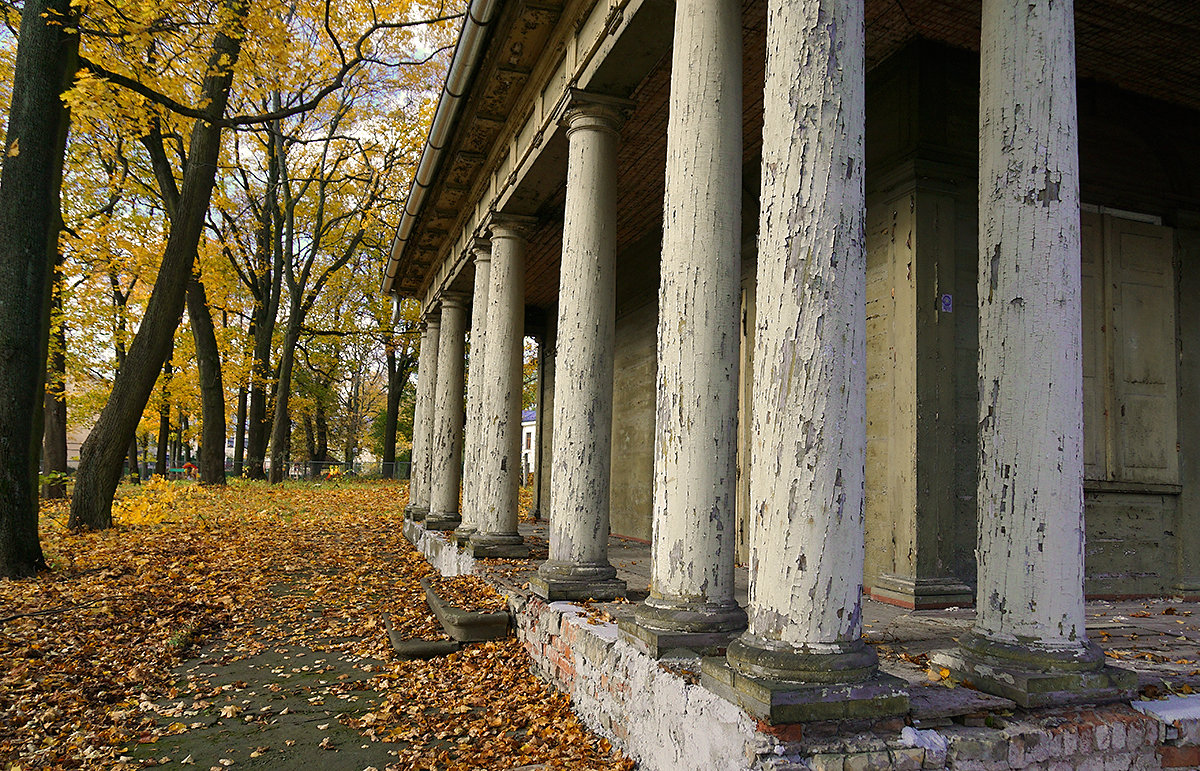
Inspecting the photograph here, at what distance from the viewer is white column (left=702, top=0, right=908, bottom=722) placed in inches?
116

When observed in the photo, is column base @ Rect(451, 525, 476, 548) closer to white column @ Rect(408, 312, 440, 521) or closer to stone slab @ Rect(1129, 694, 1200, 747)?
white column @ Rect(408, 312, 440, 521)

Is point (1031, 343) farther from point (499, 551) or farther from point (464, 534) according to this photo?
point (464, 534)

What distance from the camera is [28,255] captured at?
28.2 feet

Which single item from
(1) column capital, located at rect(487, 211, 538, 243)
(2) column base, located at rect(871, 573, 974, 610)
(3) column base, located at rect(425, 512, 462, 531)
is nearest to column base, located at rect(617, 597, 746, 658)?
(2) column base, located at rect(871, 573, 974, 610)

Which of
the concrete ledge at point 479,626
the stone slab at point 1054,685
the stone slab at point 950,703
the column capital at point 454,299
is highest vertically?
the column capital at point 454,299

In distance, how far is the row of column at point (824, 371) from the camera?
299cm

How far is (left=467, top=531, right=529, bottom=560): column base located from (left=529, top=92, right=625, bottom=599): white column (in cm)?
204

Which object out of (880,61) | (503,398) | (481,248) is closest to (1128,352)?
A: (880,61)

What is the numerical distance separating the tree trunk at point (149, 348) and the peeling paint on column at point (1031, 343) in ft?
37.1

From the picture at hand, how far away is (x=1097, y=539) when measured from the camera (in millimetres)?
6348

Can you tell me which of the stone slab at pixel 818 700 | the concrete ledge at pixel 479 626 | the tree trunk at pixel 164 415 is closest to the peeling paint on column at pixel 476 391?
the concrete ledge at pixel 479 626

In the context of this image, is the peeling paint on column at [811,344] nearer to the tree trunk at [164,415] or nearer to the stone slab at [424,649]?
the stone slab at [424,649]

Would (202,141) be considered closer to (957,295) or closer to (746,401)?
(746,401)

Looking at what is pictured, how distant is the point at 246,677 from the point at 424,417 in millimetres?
8539
